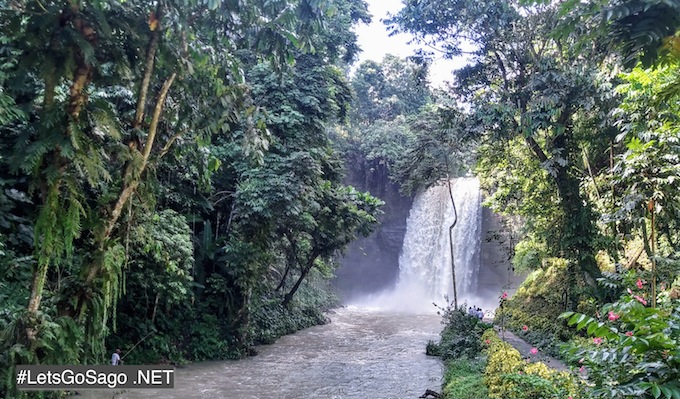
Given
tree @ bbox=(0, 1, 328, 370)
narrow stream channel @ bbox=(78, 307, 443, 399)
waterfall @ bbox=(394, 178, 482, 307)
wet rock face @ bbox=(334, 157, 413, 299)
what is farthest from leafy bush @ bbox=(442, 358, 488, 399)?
wet rock face @ bbox=(334, 157, 413, 299)

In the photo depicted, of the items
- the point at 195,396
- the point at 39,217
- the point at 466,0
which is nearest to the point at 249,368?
the point at 195,396

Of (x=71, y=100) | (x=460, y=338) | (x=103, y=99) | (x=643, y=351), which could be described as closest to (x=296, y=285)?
(x=460, y=338)

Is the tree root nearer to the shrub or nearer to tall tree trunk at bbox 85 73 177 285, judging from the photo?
the shrub

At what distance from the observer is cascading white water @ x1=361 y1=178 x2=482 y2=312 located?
2428 centimetres

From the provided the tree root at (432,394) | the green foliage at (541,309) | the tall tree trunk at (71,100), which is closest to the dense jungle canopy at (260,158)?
the tall tree trunk at (71,100)

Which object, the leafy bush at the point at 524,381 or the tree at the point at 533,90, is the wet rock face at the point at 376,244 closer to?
the tree at the point at 533,90

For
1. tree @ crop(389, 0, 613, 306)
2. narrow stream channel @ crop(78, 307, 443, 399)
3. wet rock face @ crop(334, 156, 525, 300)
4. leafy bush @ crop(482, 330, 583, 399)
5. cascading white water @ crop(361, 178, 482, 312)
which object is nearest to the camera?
leafy bush @ crop(482, 330, 583, 399)

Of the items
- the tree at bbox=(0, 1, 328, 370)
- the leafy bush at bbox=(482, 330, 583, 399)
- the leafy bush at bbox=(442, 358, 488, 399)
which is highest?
the tree at bbox=(0, 1, 328, 370)

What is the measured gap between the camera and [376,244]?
29.6 m

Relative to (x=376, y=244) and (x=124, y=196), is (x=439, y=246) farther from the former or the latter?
(x=124, y=196)

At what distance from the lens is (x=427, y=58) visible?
→ 12906mm

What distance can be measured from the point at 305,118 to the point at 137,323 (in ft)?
19.7

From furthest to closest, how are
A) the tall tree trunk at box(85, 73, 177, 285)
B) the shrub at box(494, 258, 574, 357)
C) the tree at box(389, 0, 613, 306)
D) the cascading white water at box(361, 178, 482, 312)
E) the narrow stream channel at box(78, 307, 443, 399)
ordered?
the cascading white water at box(361, 178, 482, 312) → the shrub at box(494, 258, 574, 357) → the tree at box(389, 0, 613, 306) → the narrow stream channel at box(78, 307, 443, 399) → the tall tree trunk at box(85, 73, 177, 285)

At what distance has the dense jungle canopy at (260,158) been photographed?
395cm
